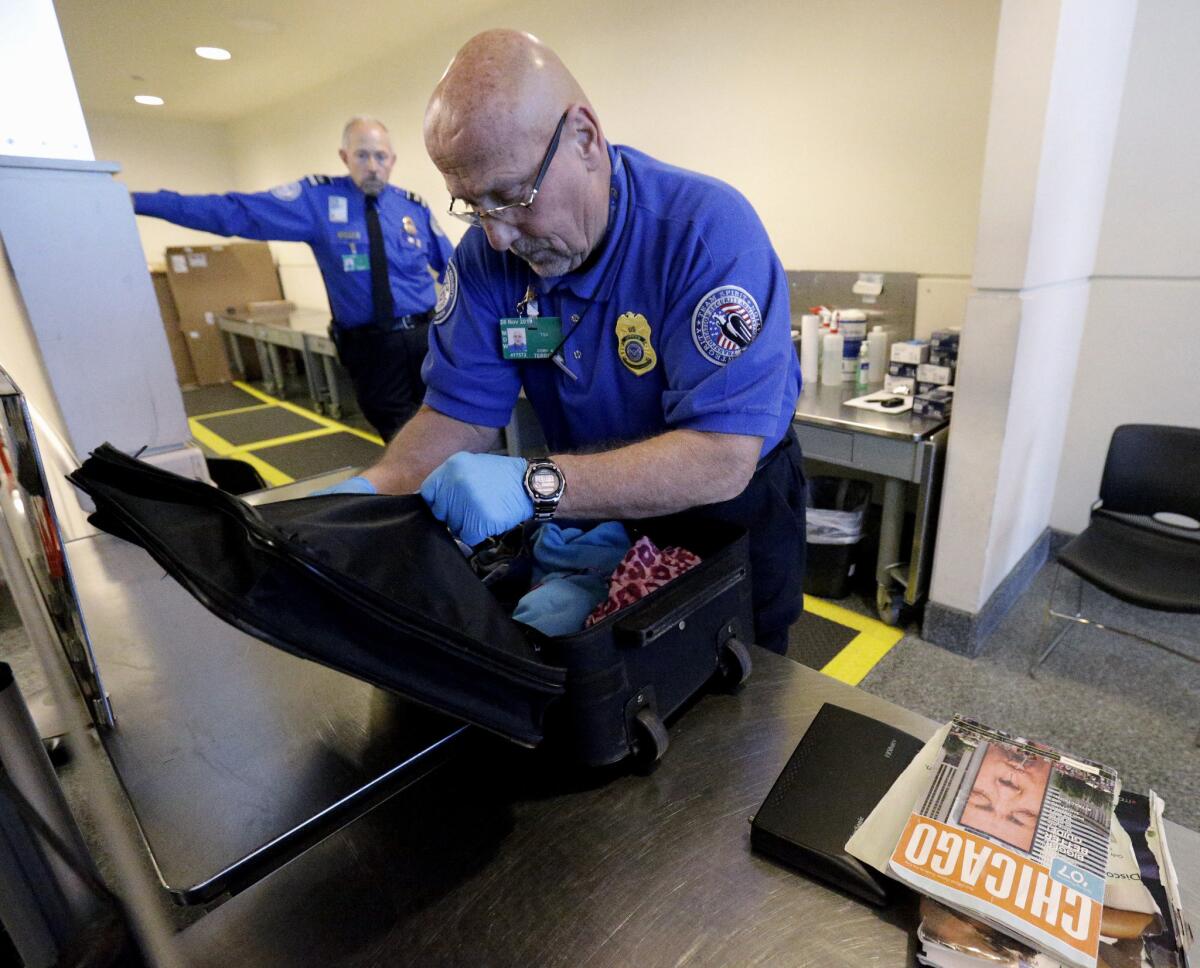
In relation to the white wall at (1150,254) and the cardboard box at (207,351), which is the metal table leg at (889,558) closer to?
the white wall at (1150,254)

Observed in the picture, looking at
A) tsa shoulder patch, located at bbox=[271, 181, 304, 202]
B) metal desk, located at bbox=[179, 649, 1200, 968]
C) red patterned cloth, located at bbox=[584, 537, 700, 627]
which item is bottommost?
metal desk, located at bbox=[179, 649, 1200, 968]

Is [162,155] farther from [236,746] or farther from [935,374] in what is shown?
[236,746]

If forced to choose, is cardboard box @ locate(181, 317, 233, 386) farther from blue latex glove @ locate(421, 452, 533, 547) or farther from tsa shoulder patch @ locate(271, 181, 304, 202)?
blue latex glove @ locate(421, 452, 533, 547)

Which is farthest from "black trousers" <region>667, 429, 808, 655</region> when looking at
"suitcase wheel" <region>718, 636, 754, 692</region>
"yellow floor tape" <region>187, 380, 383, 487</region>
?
"yellow floor tape" <region>187, 380, 383, 487</region>

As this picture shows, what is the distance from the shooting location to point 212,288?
6.94 meters

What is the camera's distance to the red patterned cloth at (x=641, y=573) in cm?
85

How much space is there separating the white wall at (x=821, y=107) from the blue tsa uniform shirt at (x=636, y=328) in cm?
182

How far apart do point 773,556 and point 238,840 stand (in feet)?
2.93

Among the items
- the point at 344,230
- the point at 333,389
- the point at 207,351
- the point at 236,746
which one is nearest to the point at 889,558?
the point at 236,746

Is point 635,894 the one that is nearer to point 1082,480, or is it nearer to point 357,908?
point 357,908

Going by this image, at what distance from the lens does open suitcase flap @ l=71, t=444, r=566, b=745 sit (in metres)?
0.52

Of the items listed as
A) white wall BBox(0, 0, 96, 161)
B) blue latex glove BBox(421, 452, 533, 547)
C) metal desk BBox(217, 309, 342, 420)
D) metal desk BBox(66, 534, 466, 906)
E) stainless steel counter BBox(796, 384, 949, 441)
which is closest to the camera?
metal desk BBox(66, 534, 466, 906)

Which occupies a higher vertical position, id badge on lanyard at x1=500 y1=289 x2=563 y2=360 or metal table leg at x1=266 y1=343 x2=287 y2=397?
id badge on lanyard at x1=500 y1=289 x2=563 y2=360

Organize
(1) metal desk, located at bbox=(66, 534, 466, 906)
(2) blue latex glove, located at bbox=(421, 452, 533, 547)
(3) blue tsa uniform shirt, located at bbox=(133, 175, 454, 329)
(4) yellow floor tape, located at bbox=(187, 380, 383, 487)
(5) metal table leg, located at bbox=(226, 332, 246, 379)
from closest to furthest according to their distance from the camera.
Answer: (1) metal desk, located at bbox=(66, 534, 466, 906) → (2) blue latex glove, located at bbox=(421, 452, 533, 547) → (3) blue tsa uniform shirt, located at bbox=(133, 175, 454, 329) → (4) yellow floor tape, located at bbox=(187, 380, 383, 487) → (5) metal table leg, located at bbox=(226, 332, 246, 379)
